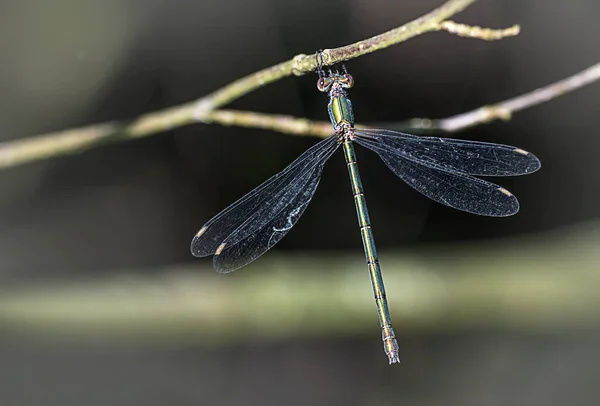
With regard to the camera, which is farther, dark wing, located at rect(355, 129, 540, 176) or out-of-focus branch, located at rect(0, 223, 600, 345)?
out-of-focus branch, located at rect(0, 223, 600, 345)

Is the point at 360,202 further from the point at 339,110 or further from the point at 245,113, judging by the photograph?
the point at 245,113

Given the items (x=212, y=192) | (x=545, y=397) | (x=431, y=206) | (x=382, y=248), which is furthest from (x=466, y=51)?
(x=545, y=397)

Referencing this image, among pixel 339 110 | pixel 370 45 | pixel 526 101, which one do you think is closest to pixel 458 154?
pixel 526 101

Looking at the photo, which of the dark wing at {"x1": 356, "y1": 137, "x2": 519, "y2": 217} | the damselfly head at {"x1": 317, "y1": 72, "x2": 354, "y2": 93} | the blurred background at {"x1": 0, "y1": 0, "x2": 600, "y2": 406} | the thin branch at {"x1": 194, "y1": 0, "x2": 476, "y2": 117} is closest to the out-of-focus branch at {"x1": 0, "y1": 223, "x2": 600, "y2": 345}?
the blurred background at {"x1": 0, "y1": 0, "x2": 600, "y2": 406}

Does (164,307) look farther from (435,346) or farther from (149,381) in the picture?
(435,346)

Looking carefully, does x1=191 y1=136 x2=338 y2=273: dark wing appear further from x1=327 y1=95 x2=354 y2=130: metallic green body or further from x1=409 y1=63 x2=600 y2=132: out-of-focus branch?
x1=409 y1=63 x2=600 y2=132: out-of-focus branch

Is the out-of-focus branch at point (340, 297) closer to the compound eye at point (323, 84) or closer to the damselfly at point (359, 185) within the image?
the damselfly at point (359, 185)

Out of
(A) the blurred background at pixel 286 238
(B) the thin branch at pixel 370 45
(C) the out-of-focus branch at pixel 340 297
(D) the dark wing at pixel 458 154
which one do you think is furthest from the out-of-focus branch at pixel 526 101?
(C) the out-of-focus branch at pixel 340 297
